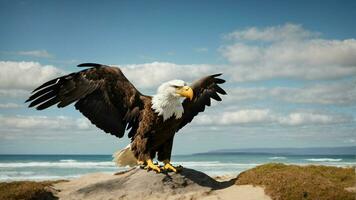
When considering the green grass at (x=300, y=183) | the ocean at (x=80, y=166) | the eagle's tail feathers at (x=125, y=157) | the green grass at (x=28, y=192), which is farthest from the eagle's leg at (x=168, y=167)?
Result: the ocean at (x=80, y=166)

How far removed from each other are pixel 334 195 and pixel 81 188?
5.39 m

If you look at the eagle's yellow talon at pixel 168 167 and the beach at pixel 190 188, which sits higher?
the eagle's yellow talon at pixel 168 167

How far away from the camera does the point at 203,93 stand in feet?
34.8

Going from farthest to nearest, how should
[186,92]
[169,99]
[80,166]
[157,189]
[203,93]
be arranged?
[80,166]
[203,93]
[157,189]
[169,99]
[186,92]

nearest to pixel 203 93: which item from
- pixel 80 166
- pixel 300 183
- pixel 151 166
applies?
pixel 151 166

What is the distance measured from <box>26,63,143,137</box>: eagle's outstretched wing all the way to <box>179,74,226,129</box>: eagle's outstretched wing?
157 centimetres

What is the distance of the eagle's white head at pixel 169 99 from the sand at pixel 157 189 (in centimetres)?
149

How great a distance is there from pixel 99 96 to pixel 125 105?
23.1 inches

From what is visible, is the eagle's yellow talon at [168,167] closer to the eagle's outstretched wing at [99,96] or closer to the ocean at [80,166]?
the eagle's outstretched wing at [99,96]

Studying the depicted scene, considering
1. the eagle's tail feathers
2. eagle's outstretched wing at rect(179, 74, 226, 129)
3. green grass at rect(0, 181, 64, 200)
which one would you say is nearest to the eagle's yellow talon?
the eagle's tail feathers

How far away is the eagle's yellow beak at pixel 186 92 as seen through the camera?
7.88m

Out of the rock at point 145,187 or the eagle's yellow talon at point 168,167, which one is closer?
the rock at point 145,187

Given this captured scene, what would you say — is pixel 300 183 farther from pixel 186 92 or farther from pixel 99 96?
pixel 99 96

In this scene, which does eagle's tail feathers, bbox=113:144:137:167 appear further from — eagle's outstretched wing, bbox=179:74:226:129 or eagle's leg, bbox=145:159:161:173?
eagle's outstretched wing, bbox=179:74:226:129
